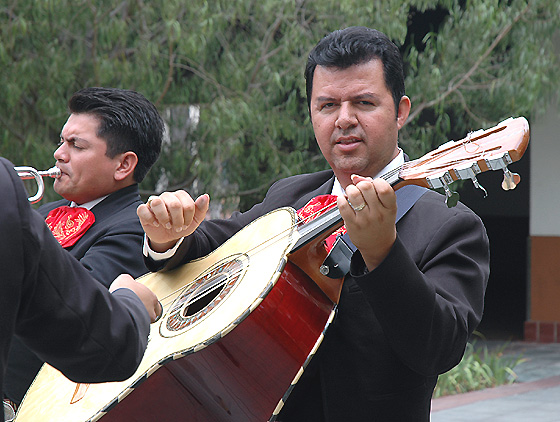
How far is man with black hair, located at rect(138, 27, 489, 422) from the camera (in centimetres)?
162

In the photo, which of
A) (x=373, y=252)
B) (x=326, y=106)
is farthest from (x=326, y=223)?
(x=326, y=106)

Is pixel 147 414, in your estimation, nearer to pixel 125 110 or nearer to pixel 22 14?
pixel 125 110

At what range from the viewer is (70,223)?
2584 millimetres

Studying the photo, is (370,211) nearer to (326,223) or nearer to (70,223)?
(326,223)

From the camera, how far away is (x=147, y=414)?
1896 millimetres

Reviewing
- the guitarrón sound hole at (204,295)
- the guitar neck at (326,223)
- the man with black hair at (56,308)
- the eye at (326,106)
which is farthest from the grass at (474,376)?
the man with black hair at (56,308)

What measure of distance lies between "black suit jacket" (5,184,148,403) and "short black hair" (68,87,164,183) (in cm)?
24

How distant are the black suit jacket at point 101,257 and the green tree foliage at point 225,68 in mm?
2402

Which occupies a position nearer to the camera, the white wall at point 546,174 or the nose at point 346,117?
the nose at point 346,117

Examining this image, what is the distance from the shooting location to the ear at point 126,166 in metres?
2.66

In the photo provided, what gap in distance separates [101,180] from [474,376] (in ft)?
14.4

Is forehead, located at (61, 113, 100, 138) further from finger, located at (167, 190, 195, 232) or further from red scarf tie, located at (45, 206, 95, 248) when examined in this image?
finger, located at (167, 190, 195, 232)

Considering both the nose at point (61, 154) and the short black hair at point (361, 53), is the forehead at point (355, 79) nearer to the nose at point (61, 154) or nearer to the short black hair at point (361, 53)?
the short black hair at point (361, 53)

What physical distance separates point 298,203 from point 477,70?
4.21 m
